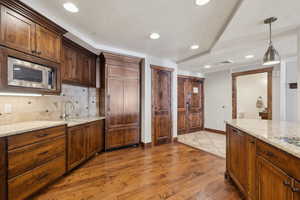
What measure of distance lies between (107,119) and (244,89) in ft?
22.5

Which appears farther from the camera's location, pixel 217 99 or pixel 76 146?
pixel 217 99

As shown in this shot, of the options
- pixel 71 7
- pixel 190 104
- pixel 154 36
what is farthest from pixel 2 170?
pixel 190 104

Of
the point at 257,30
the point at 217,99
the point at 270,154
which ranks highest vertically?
the point at 257,30

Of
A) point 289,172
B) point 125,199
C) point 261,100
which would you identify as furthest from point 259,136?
point 261,100

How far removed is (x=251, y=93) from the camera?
6.65m

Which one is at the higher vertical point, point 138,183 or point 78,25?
point 78,25

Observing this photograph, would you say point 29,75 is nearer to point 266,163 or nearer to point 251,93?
point 266,163

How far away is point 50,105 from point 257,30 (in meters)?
3.79

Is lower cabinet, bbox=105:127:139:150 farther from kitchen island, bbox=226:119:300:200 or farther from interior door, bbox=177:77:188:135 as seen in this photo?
kitchen island, bbox=226:119:300:200

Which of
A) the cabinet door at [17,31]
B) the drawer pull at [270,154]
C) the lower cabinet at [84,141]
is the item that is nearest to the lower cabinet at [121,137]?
the lower cabinet at [84,141]

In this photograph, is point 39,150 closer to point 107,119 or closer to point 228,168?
point 107,119

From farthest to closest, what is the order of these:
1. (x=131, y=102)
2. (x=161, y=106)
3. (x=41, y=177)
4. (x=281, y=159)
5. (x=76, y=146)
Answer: (x=161, y=106), (x=131, y=102), (x=76, y=146), (x=41, y=177), (x=281, y=159)

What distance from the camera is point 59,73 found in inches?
89.0

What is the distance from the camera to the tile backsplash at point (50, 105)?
1944 millimetres
